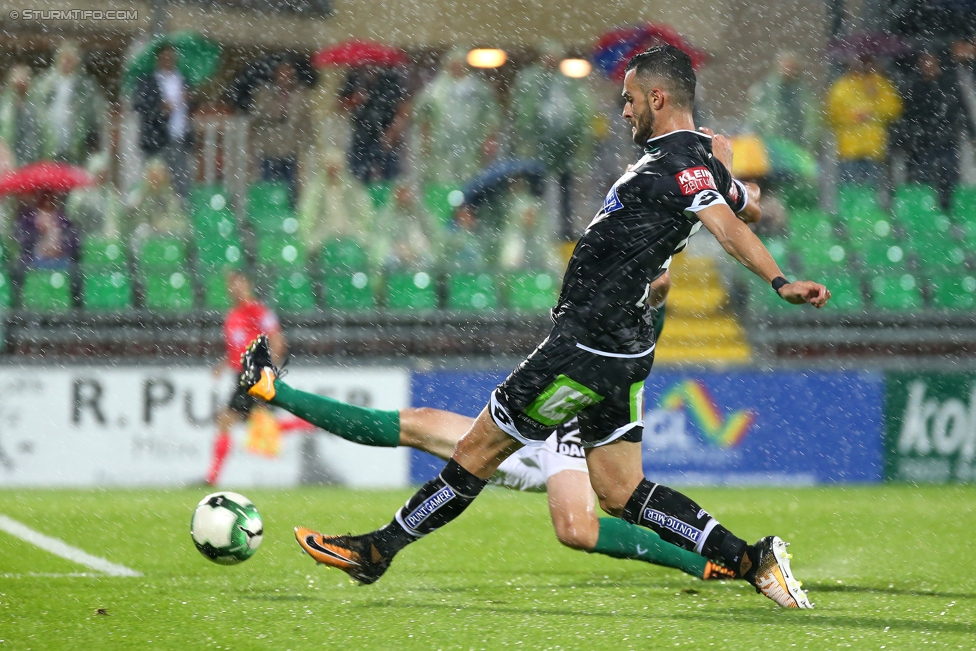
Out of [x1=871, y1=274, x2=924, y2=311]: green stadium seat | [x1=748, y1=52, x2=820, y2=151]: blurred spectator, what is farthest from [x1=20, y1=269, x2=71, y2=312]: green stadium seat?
[x1=871, y1=274, x2=924, y2=311]: green stadium seat

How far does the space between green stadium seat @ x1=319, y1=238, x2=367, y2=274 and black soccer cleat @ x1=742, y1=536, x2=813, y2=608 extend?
25.8ft

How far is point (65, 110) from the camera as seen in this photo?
→ 12.3 metres

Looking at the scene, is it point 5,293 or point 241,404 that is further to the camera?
point 5,293

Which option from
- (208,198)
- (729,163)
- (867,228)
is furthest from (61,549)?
(867,228)

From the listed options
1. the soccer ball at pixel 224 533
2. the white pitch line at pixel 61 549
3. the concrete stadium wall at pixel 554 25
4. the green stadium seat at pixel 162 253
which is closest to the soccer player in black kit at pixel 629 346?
the soccer ball at pixel 224 533

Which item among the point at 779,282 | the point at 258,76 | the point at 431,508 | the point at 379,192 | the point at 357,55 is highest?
the point at 357,55

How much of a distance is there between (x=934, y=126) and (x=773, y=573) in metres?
10.3

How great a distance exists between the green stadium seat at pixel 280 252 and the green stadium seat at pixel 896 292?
18.4ft

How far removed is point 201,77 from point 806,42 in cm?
802

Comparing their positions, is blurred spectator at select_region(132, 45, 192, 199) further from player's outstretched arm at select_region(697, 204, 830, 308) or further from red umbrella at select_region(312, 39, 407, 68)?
player's outstretched arm at select_region(697, 204, 830, 308)

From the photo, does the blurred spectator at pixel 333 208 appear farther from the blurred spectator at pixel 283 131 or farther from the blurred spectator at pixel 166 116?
the blurred spectator at pixel 166 116

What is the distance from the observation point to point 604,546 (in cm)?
561

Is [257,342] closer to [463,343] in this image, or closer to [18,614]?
[18,614]

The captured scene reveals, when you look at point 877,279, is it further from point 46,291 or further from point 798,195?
point 46,291
